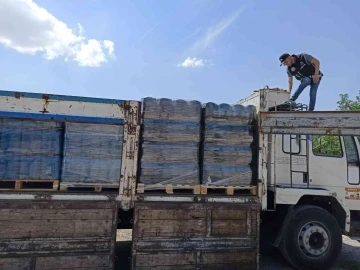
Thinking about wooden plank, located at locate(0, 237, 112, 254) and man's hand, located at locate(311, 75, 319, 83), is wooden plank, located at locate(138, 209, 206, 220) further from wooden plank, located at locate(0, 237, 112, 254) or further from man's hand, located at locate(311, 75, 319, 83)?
man's hand, located at locate(311, 75, 319, 83)

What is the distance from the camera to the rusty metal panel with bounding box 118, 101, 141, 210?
201 inches

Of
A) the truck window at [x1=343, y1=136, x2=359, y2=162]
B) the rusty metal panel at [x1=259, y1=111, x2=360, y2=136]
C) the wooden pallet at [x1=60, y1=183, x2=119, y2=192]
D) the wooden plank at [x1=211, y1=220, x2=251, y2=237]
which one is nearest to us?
the wooden pallet at [x1=60, y1=183, x2=119, y2=192]

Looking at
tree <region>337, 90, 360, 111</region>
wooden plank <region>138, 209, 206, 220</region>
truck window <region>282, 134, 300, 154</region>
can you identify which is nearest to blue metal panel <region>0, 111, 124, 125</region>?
wooden plank <region>138, 209, 206, 220</region>

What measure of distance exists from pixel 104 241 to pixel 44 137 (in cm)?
187

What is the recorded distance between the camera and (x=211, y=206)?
5.38 m

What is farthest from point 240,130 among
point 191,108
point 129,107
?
point 129,107

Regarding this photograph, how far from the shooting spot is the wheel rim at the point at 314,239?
5.84m

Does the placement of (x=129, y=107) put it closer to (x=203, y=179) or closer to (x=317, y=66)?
(x=203, y=179)

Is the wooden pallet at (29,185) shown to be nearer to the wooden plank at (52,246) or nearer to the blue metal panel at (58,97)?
the wooden plank at (52,246)

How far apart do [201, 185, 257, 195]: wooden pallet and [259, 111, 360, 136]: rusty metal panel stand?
41.5 inches

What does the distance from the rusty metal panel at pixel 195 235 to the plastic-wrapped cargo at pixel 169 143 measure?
45 centimetres

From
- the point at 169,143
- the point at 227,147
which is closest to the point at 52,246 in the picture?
the point at 169,143

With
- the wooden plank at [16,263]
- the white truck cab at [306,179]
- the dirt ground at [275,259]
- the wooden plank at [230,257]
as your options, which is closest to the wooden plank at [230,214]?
the white truck cab at [306,179]

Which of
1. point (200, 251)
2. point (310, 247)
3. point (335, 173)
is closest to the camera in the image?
point (200, 251)
